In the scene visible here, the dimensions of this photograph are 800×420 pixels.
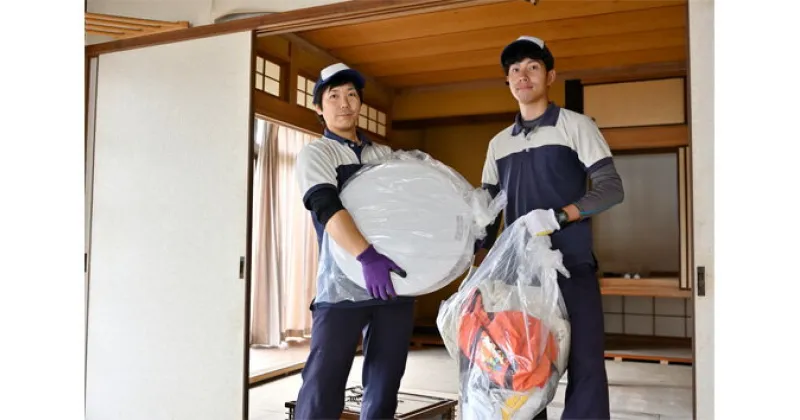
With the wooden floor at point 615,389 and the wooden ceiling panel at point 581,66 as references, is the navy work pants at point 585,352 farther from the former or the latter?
the wooden ceiling panel at point 581,66

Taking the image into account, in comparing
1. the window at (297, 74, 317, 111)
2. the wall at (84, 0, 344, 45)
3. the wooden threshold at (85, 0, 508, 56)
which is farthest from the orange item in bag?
the window at (297, 74, 317, 111)

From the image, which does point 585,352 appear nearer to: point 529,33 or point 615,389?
Answer: point 615,389

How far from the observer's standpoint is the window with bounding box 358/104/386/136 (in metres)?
5.70

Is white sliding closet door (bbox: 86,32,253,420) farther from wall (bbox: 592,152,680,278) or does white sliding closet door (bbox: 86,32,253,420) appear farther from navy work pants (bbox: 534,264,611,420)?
wall (bbox: 592,152,680,278)

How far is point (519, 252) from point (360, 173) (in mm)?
613

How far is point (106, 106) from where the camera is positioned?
3232mm

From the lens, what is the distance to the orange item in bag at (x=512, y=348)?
1749mm

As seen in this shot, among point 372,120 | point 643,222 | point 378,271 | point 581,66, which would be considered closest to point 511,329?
point 378,271

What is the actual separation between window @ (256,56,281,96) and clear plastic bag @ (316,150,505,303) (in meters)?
2.52

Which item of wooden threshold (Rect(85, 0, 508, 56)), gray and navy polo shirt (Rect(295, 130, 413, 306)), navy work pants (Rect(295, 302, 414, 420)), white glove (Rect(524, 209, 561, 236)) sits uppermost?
wooden threshold (Rect(85, 0, 508, 56))

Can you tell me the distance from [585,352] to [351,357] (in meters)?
0.80

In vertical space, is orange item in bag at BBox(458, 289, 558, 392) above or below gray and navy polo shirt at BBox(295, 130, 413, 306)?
below

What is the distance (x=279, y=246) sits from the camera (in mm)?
5754
